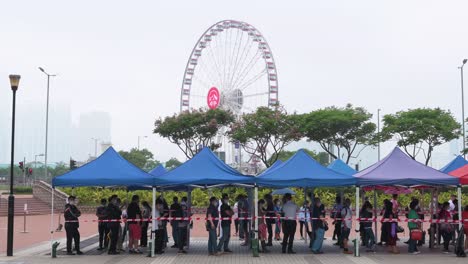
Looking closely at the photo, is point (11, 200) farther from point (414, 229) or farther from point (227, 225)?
point (414, 229)

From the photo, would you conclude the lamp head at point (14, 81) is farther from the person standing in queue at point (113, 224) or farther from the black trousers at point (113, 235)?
the black trousers at point (113, 235)

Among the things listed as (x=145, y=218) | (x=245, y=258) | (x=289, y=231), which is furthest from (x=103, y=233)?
(x=289, y=231)

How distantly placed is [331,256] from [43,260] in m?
8.01

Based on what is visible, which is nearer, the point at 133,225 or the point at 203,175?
the point at 203,175

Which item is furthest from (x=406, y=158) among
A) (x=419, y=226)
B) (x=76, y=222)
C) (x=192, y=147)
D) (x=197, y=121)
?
(x=192, y=147)

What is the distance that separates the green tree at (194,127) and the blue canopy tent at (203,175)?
117ft

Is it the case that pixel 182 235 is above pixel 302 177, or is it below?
below

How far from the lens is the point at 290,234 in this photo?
59.9ft

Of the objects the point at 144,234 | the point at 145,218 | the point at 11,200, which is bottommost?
the point at 144,234

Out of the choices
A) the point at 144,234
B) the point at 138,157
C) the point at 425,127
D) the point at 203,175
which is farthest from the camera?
the point at 138,157

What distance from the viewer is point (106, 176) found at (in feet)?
58.5

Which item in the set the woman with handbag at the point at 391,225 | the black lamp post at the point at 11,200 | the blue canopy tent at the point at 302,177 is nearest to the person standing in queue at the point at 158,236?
the blue canopy tent at the point at 302,177

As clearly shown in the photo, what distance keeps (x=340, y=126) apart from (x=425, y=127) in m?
7.13

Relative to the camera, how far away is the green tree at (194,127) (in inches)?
2173
